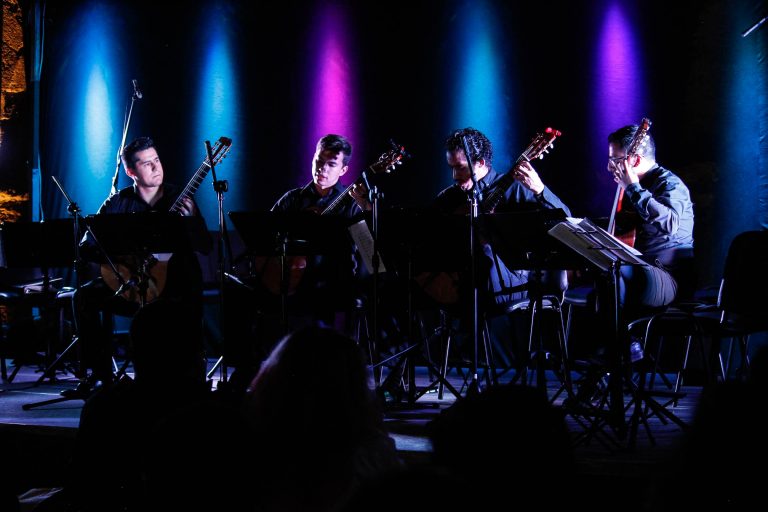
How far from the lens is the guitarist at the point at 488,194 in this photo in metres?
5.00

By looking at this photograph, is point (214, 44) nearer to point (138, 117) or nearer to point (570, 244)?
point (138, 117)

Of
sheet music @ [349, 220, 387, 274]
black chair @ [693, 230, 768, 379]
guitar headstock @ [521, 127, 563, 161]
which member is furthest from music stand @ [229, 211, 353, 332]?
black chair @ [693, 230, 768, 379]

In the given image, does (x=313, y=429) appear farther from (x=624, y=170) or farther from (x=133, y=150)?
(x=133, y=150)

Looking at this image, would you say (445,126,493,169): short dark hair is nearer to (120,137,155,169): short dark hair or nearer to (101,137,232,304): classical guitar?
(101,137,232,304): classical guitar

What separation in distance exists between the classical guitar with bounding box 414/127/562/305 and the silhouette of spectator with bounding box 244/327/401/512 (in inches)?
127

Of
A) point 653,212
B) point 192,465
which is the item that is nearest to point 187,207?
point 653,212

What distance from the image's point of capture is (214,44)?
749cm

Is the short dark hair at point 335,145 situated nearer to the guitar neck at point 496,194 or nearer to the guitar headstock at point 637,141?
the guitar neck at point 496,194

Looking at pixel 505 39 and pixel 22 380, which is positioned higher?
pixel 505 39

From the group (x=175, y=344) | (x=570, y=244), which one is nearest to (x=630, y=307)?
(x=570, y=244)

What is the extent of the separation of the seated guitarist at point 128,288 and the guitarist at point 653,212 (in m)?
2.90

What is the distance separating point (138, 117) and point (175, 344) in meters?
5.83

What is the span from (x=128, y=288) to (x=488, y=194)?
253 centimetres

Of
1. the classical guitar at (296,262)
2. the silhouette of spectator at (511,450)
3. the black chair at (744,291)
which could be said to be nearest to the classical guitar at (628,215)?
the black chair at (744,291)
